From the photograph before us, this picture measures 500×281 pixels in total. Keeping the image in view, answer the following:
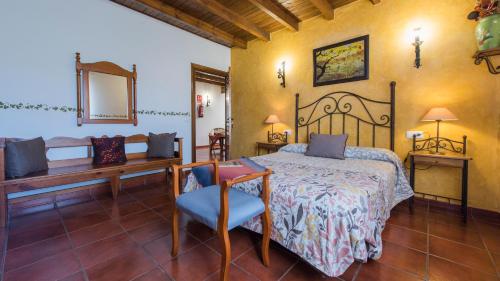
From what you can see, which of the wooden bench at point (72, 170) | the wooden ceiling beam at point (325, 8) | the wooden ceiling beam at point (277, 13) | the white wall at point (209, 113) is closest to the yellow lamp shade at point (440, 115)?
the wooden ceiling beam at point (325, 8)

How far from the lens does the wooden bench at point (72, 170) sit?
1.94m

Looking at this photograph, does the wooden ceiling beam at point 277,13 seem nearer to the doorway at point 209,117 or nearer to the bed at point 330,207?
the bed at point 330,207

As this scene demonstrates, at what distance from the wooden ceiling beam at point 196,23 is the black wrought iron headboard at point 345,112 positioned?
6.02 feet

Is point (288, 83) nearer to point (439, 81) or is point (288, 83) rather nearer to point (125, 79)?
point (439, 81)

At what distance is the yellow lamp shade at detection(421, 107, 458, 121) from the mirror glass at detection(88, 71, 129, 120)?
12.8ft

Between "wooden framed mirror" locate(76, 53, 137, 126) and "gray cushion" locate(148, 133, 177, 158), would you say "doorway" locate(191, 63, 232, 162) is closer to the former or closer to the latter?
"gray cushion" locate(148, 133, 177, 158)

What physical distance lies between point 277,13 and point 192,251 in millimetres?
3195

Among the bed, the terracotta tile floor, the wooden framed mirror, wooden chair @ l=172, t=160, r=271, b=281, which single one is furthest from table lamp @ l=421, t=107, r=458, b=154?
the wooden framed mirror

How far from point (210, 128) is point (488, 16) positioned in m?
7.13

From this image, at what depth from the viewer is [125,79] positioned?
3.16 metres

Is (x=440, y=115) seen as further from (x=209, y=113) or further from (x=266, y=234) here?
(x=209, y=113)

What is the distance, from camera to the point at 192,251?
1619mm

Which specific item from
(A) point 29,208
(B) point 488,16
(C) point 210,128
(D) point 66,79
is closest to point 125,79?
(D) point 66,79

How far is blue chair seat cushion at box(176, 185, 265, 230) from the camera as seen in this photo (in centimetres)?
124
